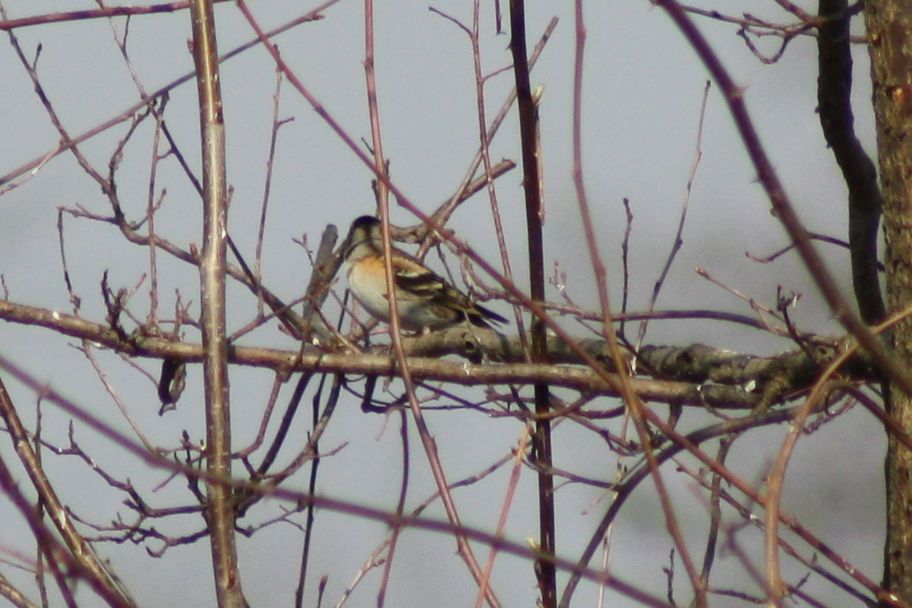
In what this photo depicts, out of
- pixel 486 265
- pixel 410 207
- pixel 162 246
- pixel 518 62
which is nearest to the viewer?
pixel 486 265

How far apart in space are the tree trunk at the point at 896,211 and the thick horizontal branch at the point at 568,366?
36 cm

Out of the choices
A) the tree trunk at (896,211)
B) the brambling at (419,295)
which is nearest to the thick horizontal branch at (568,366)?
the tree trunk at (896,211)

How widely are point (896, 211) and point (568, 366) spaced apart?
35.2 inches

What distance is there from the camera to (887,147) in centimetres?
268

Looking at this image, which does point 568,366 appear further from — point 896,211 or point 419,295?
point 419,295

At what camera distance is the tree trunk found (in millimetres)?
2516

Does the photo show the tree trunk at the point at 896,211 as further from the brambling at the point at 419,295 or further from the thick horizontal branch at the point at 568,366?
the brambling at the point at 419,295

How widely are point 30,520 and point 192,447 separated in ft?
8.06

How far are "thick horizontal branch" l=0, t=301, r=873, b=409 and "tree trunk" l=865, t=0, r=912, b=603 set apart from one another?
0.36 m

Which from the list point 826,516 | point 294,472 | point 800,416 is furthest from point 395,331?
point 826,516

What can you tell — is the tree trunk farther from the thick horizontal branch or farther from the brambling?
the brambling

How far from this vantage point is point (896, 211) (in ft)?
8.85

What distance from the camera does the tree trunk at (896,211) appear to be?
2.52m

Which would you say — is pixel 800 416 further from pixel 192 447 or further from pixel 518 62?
pixel 192 447
